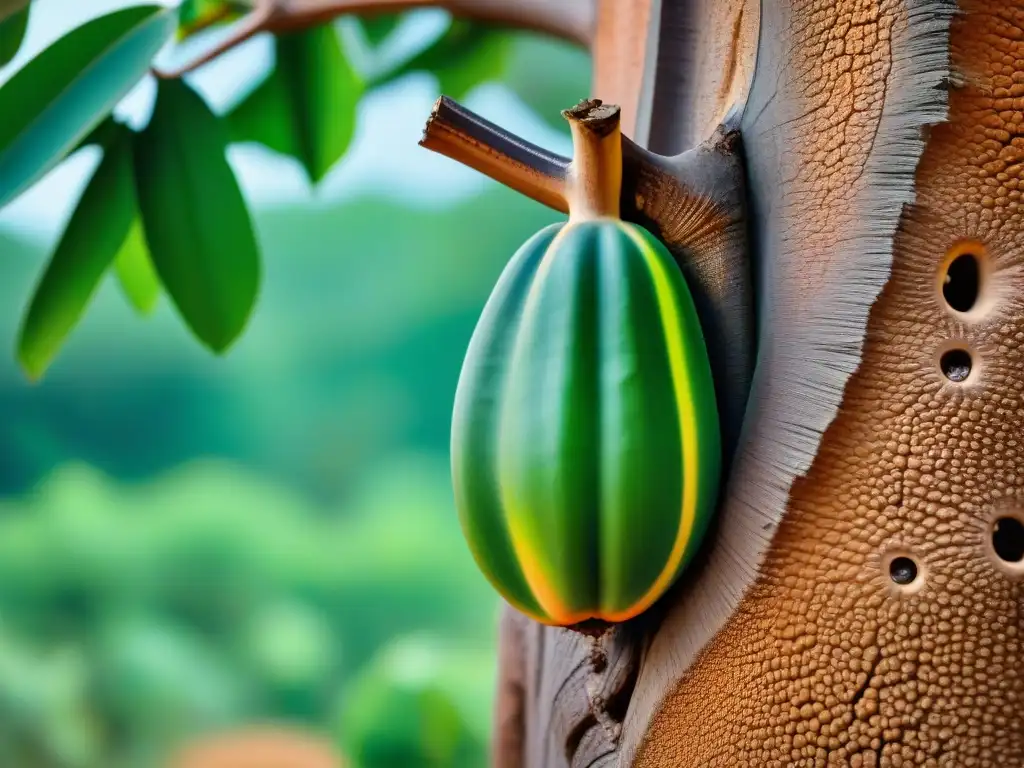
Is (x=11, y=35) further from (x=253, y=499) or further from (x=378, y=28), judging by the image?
(x=253, y=499)

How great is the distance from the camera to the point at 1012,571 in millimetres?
289

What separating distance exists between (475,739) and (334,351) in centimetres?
60

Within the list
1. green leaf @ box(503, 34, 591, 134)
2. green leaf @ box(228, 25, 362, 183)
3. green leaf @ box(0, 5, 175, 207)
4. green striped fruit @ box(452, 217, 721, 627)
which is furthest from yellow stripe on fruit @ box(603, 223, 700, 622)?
green leaf @ box(503, 34, 591, 134)

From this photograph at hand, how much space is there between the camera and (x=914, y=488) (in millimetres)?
293

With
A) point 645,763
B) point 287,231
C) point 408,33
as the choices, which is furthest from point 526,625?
point 287,231

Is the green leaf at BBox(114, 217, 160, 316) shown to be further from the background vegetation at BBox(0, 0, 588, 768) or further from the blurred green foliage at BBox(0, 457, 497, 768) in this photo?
the blurred green foliage at BBox(0, 457, 497, 768)

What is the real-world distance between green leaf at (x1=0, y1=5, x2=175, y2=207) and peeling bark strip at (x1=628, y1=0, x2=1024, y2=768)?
1.35 feet

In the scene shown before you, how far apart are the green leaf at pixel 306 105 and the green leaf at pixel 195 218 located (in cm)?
18

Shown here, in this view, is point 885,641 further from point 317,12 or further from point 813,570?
point 317,12

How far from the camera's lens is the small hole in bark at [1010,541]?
0.30 m

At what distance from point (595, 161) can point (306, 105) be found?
1.83ft

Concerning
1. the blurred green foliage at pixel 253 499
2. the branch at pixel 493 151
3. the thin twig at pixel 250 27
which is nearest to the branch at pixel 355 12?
the thin twig at pixel 250 27

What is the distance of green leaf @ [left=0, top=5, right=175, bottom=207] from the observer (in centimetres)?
53

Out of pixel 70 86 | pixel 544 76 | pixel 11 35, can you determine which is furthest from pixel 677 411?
pixel 544 76
